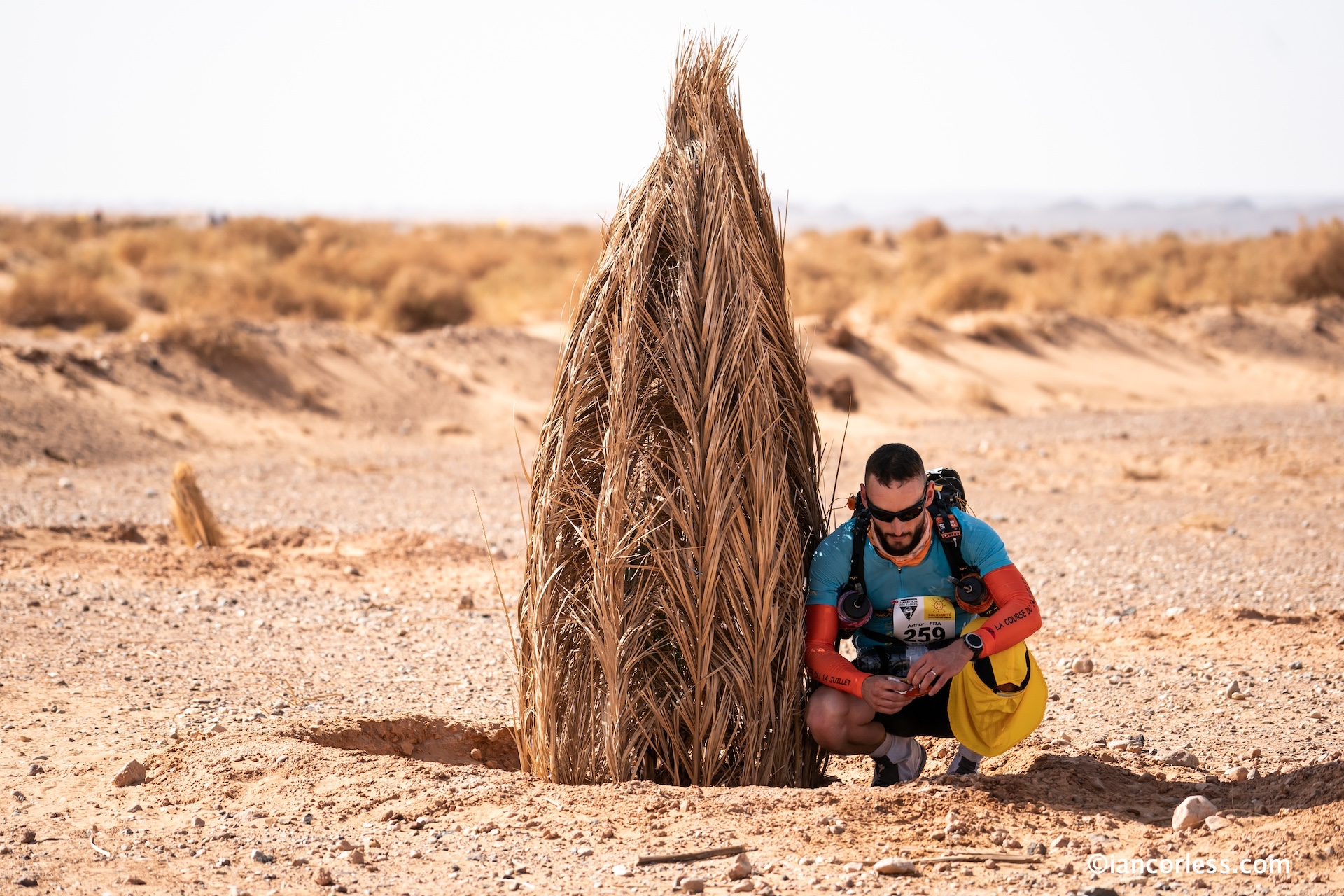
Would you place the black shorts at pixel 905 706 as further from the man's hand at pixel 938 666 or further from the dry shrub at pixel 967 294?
the dry shrub at pixel 967 294

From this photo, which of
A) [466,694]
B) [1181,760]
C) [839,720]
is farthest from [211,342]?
[1181,760]

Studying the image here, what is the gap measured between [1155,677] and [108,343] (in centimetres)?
1427

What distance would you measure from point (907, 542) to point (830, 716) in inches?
24.4

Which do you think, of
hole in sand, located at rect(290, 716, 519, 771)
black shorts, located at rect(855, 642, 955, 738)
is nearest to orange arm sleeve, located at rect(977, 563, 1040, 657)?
black shorts, located at rect(855, 642, 955, 738)

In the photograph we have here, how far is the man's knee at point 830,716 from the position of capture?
12.7ft

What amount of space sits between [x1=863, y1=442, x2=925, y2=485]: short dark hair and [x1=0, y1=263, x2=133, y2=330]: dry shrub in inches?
646

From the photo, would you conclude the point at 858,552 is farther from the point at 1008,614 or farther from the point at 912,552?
the point at 1008,614

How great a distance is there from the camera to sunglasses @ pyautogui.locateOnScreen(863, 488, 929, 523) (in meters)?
3.77

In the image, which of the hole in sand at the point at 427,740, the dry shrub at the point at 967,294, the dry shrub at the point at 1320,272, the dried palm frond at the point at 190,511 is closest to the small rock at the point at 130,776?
the hole in sand at the point at 427,740

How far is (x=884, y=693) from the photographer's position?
12.3 feet

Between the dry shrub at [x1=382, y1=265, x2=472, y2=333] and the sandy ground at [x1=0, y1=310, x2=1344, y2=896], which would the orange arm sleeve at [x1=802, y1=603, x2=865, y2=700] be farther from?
the dry shrub at [x1=382, y1=265, x2=472, y2=333]

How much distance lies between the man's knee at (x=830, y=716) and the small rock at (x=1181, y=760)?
1218 mm

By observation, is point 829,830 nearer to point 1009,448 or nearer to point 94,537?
point 94,537

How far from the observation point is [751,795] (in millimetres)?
3648
